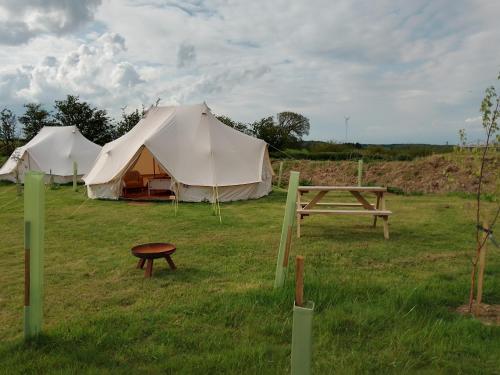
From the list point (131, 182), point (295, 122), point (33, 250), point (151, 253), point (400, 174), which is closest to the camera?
point (33, 250)

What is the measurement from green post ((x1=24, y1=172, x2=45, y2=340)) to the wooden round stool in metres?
1.69

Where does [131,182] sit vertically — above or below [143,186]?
above

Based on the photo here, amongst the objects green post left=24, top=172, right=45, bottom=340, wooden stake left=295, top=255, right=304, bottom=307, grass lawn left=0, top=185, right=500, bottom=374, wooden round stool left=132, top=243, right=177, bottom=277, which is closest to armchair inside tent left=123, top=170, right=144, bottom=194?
grass lawn left=0, top=185, right=500, bottom=374

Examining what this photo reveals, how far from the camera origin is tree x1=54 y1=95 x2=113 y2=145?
30672 millimetres

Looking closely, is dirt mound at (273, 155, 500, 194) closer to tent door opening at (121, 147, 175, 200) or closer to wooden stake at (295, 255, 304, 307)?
tent door opening at (121, 147, 175, 200)

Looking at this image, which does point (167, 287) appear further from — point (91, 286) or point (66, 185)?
point (66, 185)

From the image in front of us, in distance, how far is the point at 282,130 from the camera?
3062cm

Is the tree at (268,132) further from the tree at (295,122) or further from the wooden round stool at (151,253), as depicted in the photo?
the wooden round stool at (151,253)

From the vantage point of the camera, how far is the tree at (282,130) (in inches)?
1140

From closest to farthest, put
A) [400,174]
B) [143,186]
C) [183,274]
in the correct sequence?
[183,274], [143,186], [400,174]

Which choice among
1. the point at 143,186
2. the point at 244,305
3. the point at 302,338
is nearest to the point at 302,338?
the point at 302,338

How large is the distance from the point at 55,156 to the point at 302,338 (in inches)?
740

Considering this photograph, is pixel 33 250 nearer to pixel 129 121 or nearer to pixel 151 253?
pixel 151 253

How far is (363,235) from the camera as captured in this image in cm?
711
